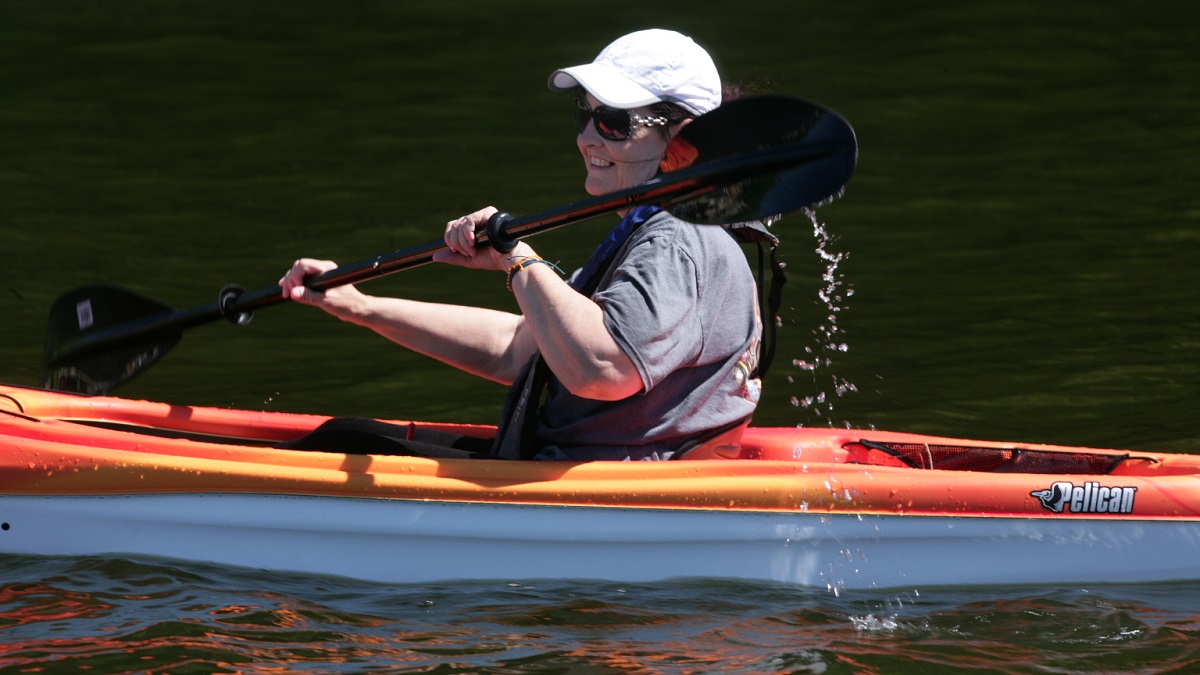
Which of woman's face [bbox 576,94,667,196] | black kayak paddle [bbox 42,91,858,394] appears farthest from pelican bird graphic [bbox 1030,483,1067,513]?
woman's face [bbox 576,94,667,196]

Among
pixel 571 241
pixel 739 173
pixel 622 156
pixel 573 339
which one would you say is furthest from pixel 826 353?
pixel 573 339

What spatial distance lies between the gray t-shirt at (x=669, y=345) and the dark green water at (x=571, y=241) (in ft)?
1.25

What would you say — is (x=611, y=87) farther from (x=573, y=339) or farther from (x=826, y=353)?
(x=826, y=353)

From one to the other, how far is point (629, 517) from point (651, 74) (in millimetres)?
1026

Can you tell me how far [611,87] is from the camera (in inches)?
143

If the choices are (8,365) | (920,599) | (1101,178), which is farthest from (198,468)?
(1101,178)

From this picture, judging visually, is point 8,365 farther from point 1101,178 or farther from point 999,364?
point 1101,178

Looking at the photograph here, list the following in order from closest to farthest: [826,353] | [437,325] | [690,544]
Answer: [690,544], [437,325], [826,353]

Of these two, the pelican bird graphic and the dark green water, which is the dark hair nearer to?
the dark green water

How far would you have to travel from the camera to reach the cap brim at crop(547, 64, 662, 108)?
142 inches

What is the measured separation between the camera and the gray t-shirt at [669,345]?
349 cm

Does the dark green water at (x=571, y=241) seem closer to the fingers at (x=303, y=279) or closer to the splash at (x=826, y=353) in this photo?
the splash at (x=826, y=353)

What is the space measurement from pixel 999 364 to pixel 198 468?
3.35 meters

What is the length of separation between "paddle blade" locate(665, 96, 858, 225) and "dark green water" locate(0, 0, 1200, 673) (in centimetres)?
91
